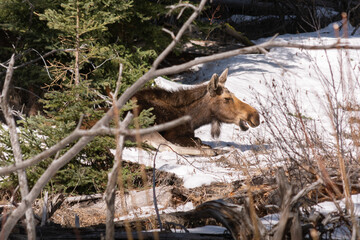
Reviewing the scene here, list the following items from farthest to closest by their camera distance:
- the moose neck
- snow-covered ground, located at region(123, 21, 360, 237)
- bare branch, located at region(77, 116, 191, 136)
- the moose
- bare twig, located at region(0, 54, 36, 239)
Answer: the moose neck → the moose → snow-covered ground, located at region(123, 21, 360, 237) → bare twig, located at region(0, 54, 36, 239) → bare branch, located at region(77, 116, 191, 136)

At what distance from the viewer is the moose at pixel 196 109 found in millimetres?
8227

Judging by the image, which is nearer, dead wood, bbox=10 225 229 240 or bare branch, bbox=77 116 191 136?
bare branch, bbox=77 116 191 136

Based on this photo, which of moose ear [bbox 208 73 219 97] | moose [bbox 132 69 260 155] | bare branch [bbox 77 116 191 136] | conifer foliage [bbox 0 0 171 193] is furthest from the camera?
moose ear [bbox 208 73 219 97]

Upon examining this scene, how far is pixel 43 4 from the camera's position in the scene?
27.0 ft

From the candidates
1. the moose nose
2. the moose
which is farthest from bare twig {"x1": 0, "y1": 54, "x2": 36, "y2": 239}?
the moose nose

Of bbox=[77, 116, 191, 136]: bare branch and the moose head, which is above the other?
the moose head

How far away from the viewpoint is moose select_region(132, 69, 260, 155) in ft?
27.0

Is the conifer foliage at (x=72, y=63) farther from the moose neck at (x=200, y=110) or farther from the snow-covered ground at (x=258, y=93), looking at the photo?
the moose neck at (x=200, y=110)

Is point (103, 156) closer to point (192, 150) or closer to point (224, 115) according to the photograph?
point (192, 150)

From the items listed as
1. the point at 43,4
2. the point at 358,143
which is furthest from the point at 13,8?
the point at 358,143

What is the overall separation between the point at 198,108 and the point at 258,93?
6.93 ft

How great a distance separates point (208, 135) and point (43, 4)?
4.40 meters

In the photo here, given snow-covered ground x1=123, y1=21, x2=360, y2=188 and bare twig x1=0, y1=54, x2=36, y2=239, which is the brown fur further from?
bare twig x1=0, y1=54, x2=36, y2=239

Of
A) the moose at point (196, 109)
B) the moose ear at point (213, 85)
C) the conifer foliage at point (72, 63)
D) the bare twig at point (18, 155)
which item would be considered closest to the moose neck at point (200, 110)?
the moose at point (196, 109)
